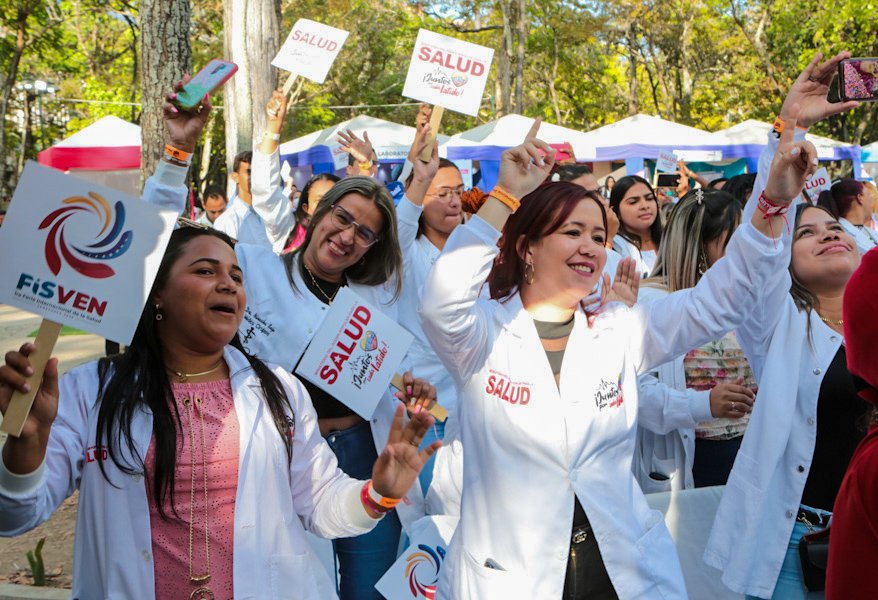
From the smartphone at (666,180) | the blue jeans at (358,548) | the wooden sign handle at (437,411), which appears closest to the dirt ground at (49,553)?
the blue jeans at (358,548)

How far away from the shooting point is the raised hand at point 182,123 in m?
3.23

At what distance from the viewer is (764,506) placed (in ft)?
10.6

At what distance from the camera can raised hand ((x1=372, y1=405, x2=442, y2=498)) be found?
99.6 inches

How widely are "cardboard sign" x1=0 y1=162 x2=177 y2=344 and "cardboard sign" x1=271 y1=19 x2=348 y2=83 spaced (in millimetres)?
5010

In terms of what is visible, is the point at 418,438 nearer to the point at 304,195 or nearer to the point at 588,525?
the point at 588,525

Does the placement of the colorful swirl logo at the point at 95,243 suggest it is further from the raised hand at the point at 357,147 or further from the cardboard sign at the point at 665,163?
the cardboard sign at the point at 665,163

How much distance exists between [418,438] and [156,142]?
4.01 meters

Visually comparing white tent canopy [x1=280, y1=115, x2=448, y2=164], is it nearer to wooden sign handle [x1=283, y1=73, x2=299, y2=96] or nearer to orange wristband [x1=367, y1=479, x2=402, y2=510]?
wooden sign handle [x1=283, y1=73, x2=299, y2=96]

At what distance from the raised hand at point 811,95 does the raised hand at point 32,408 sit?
7.78ft

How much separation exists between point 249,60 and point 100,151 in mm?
9011

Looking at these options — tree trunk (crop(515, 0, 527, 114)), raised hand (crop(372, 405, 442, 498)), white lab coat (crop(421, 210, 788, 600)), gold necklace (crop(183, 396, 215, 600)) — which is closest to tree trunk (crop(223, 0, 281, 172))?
white lab coat (crop(421, 210, 788, 600))

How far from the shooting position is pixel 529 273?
3029 millimetres

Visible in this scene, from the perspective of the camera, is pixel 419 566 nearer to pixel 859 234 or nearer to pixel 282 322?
pixel 282 322

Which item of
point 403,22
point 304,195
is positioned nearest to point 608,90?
point 403,22
